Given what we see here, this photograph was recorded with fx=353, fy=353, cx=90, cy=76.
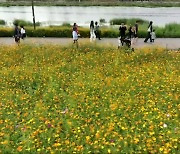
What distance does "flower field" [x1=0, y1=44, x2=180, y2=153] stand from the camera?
21.1ft

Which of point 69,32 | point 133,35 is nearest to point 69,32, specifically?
point 69,32

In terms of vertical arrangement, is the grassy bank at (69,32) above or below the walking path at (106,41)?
above

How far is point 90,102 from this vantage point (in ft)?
28.5

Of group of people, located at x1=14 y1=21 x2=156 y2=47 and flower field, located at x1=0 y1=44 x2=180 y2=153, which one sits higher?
group of people, located at x1=14 y1=21 x2=156 y2=47

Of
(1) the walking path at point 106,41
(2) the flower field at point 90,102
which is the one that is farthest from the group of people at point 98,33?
(2) the flower field at point 90,102

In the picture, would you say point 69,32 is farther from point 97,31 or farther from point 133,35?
point 133,35

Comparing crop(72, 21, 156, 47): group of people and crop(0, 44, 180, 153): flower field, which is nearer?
crop(0, 44, 180, 153): flower field

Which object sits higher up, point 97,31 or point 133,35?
point 97,31

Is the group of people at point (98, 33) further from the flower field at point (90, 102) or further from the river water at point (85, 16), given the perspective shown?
the river water at point (85, 16)

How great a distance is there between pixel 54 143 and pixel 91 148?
0.71m

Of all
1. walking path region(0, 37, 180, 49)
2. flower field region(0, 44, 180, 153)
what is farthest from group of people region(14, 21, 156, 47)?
flower field region(0, 44, 180, 153)

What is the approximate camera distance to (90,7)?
6091cm

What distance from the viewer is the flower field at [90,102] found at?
21.1ft

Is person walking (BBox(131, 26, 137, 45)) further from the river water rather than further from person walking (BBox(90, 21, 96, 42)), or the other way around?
the river water
